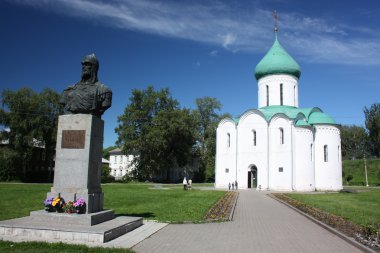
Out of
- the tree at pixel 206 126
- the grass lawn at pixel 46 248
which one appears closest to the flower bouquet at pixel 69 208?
the grass lawn at pixel 46 248

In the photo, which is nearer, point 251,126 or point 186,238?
point 186,238

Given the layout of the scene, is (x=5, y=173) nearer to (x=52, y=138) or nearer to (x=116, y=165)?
(x=52, y=138)

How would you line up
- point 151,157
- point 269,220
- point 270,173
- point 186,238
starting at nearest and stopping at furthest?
point 186,238 < point 269,220 < point 270,173 < point 151,157

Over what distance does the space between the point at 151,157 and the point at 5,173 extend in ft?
59.1

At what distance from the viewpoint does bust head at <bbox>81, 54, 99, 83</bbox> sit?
10.5m

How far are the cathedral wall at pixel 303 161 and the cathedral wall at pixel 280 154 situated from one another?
21.5 inches

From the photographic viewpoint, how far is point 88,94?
10172 millimetres

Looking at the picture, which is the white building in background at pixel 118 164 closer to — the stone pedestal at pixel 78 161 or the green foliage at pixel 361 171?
the green foliage at pixel 361 171

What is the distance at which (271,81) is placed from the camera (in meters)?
39.0

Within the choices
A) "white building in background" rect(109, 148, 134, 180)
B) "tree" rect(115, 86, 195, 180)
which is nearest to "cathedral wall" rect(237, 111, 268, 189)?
"tree" rect(115, 86, 195, 180)

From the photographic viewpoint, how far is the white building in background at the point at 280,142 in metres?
34.5

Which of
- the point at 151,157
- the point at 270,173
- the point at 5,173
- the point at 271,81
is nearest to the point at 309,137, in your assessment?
the point at 270,173

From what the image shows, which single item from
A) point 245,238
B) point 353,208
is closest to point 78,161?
point 245,238

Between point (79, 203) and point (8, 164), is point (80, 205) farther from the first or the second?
point (8, 164)
